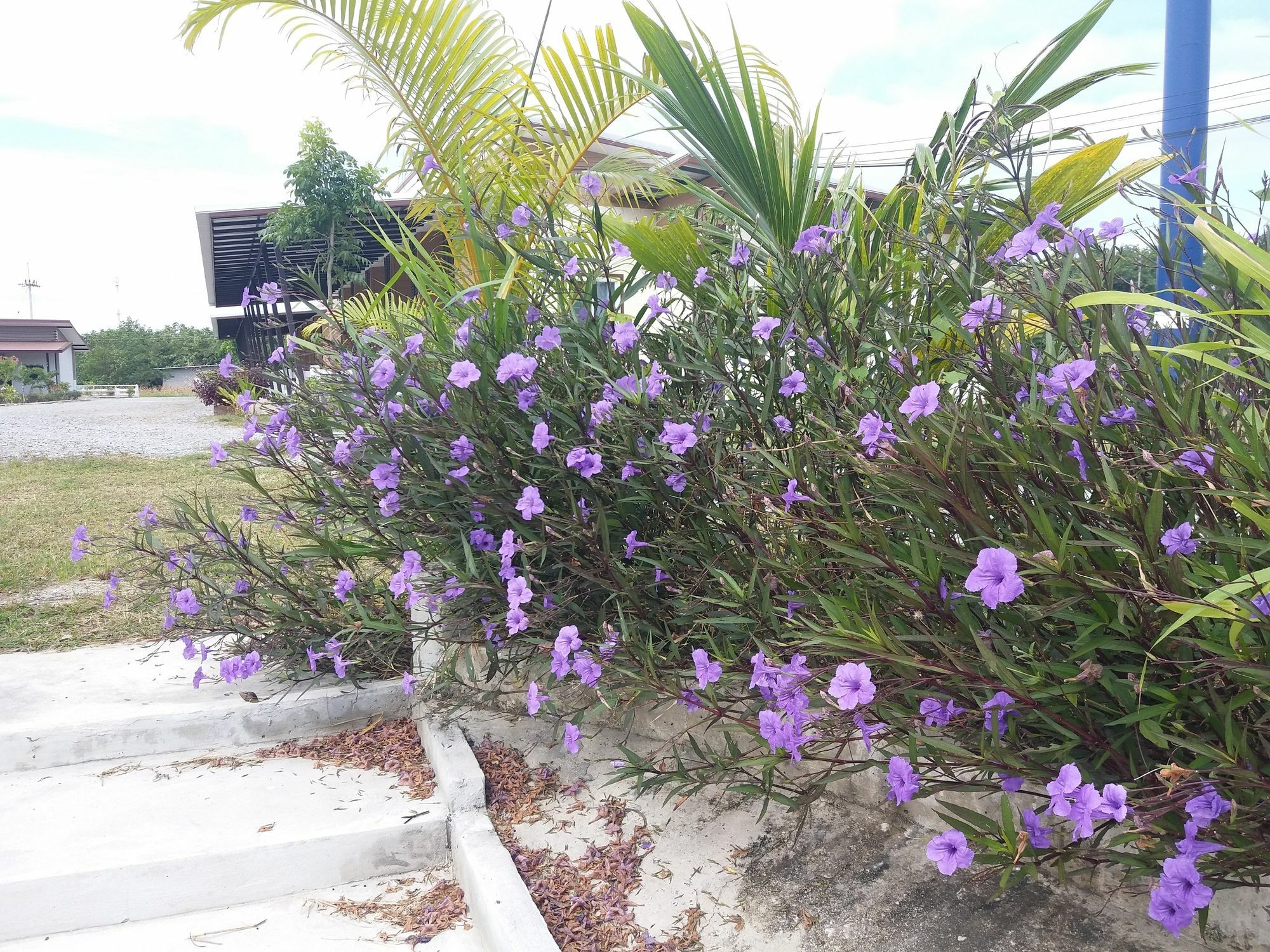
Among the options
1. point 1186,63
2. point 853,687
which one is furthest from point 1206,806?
point 1186,63

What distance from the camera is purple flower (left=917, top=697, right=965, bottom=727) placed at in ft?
4.76

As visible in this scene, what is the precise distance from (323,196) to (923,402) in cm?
1712

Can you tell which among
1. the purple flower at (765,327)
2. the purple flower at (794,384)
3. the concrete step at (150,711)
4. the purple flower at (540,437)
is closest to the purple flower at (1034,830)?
the purple flower at (794,384)

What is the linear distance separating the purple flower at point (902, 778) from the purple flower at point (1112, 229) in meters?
1.09

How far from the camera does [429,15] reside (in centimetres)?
386

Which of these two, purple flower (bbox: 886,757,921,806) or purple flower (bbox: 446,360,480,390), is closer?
purple flower (bbox: 886,757,921,806)

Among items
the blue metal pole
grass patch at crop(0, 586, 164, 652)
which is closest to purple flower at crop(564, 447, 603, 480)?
grass patch at crop(0, 586, 164, 652)

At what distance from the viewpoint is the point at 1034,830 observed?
1.40 metres

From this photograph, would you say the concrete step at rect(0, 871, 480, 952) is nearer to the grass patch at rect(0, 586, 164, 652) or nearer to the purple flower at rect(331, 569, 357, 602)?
the purple flower at rect(331, 569, 357, 602)

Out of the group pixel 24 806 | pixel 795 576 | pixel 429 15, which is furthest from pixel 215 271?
pixel 795 576

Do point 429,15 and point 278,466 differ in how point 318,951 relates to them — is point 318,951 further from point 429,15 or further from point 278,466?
point 429,15

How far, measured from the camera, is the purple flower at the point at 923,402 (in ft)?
4.62

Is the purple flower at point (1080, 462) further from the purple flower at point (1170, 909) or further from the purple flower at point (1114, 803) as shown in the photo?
the purple flower at point (1170, 909)

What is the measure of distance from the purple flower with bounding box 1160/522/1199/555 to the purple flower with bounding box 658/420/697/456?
889 mm
